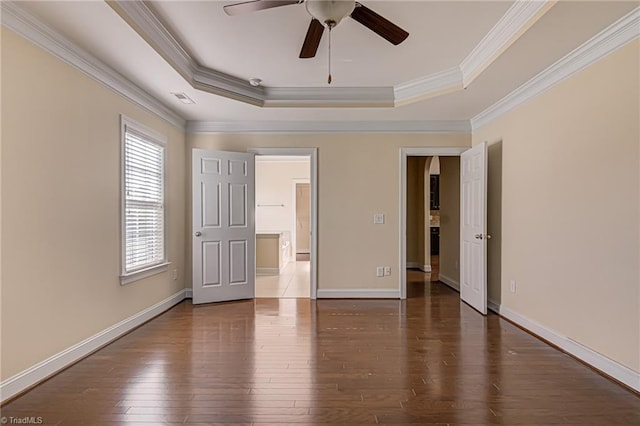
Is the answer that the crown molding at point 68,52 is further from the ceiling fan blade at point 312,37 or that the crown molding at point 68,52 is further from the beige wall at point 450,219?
the beige wall at point 450,219

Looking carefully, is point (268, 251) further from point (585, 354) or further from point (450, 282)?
point (585, 354)

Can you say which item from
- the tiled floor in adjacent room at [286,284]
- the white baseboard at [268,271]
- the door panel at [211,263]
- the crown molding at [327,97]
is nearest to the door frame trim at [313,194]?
the tiled floor in adjacent room at [286,284]

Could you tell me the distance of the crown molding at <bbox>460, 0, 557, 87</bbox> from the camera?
246cm

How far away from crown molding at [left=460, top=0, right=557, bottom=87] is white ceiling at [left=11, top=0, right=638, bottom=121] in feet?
0.13

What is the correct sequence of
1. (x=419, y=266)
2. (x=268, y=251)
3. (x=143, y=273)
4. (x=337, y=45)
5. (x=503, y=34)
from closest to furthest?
(x=503, y=34)
(x=337, y=45)
(x=143, y=273)
(x=268, y=251)
(x=419, y=266)

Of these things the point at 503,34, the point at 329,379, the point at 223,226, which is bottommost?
the point at 329,379

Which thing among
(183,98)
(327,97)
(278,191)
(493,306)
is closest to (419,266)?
(493,306)

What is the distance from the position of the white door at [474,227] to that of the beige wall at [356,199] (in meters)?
0.67

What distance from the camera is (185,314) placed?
4426 millimetres

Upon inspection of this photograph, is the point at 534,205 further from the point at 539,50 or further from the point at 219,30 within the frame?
the point at 219,30

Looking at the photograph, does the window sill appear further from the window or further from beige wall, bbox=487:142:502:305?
beige wall, bbox=487:142:502:305

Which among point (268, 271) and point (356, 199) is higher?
point (356, 199)

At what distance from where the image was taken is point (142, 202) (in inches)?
160

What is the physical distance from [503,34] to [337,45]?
1.35 m
